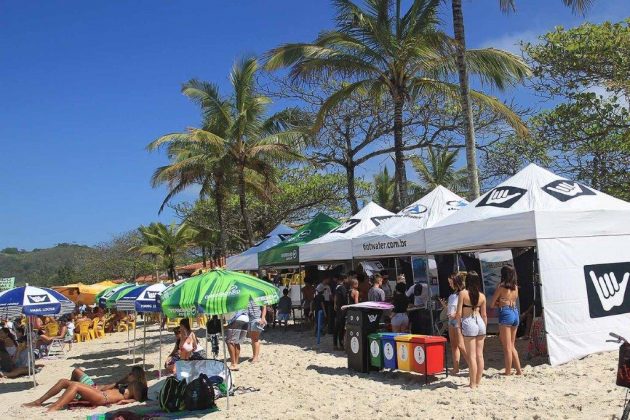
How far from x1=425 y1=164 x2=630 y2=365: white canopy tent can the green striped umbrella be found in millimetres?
3690

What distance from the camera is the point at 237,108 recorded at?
22094mm

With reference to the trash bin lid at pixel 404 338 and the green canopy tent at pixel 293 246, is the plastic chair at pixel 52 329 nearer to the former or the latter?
the green canopy tent at pixel 293 246

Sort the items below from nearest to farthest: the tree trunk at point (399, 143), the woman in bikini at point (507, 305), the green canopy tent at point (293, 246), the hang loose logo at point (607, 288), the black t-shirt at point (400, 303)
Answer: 1. the woman in bikini at point (507, 305)
2. the hang loose logo at point (607, 288)
3. the black t-shirt at point (400, 303)
4. the green canopy tent at point (293, 246)
5. the tree trunk at point (399, 143)

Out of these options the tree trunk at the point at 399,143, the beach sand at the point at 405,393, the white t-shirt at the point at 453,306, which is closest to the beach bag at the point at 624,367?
the beach sand at the point at 405,393

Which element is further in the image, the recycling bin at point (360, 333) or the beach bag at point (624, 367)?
the recycling bin at point (360, 333)

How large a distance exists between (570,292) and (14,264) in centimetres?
13497

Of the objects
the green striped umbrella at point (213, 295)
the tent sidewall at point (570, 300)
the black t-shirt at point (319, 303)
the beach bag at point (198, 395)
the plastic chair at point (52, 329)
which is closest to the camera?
the green striped umbrella at point (213, 295)

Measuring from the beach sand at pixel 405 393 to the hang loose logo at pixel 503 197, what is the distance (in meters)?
2.39

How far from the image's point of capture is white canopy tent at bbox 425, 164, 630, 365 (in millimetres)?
8203

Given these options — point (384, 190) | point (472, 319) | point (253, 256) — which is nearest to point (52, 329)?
point (253, 256)

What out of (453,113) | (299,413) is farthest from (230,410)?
(453,113)

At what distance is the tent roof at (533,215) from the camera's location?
8.30 metres

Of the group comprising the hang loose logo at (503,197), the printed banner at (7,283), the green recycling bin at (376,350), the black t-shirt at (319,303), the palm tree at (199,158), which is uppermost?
the palm tree at (199,158)

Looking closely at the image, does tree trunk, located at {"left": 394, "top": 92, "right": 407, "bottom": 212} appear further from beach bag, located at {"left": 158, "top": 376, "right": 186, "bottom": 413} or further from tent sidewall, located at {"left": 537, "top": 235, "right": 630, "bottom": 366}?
beach bag, located at {"left": 158, "top": 376, "right": 186, "bottom": 413}
